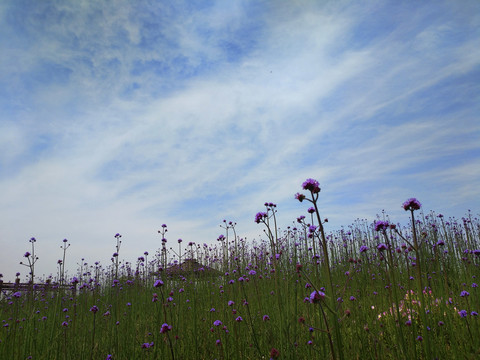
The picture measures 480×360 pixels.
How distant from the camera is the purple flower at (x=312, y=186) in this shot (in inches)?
65.2

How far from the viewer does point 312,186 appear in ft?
5.46

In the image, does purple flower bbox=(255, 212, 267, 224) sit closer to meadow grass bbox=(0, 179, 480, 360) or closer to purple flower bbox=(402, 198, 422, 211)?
meadow grass bbox=(0, 179, 480, 360)

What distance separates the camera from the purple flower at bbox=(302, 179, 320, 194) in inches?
65.2

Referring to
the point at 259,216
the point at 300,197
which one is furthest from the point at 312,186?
the point at 259,216

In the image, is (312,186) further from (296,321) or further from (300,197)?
(296,321)

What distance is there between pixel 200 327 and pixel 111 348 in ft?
4.21

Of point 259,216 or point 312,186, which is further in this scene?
point 259,216

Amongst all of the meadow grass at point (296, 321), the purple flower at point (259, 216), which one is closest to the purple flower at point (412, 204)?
the meadow grass at point (296, 321)

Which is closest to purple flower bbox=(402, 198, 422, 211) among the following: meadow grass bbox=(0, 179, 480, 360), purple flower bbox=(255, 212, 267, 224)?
meadow grass bbox=(0, 179, 480, 360)

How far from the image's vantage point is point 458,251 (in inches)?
328

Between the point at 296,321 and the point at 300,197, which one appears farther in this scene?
the point at 296,321

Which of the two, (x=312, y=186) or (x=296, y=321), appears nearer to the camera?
(x=312, y=186)

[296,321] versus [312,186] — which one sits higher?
[312,186]

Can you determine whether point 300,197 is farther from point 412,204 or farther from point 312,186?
point 412,204
